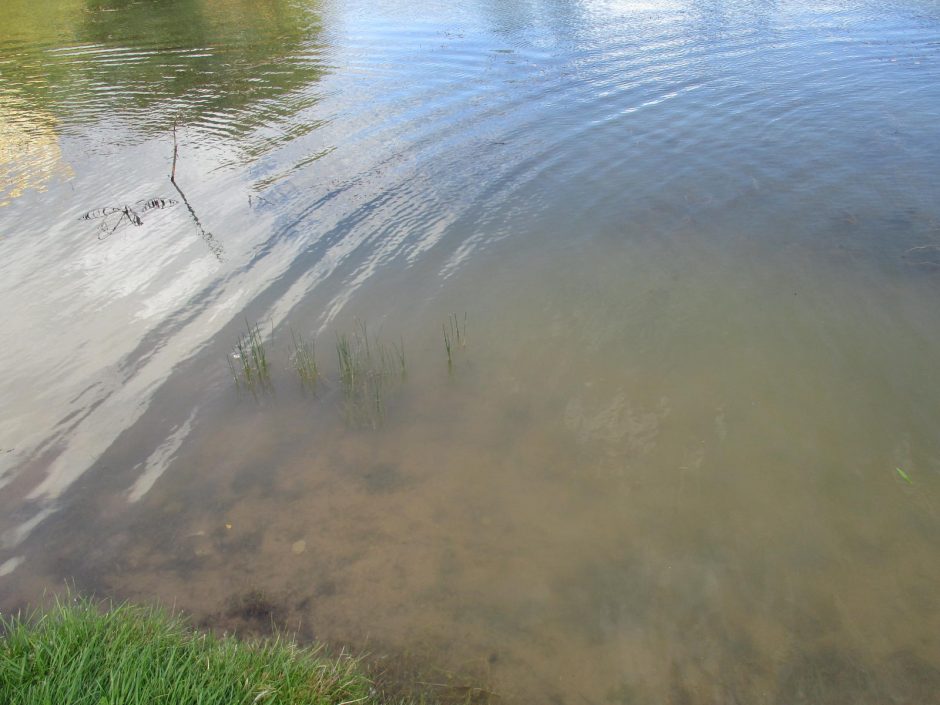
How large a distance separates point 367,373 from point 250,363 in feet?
4.27

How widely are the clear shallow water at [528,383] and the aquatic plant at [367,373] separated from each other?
18 centimetres

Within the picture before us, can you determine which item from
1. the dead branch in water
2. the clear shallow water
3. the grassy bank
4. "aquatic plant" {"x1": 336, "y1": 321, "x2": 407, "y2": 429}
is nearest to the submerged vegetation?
"aquatic plant" {"x1": 336, "y1": 321, "x2": 407, "y2": 429}

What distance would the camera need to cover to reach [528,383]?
21.2 feet

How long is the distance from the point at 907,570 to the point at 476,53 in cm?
1608

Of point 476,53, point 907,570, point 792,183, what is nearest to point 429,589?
point 907,570

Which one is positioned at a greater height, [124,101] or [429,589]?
[124,101]

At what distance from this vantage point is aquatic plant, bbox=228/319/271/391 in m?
6.60

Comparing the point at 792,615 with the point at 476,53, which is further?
the point at 476,53

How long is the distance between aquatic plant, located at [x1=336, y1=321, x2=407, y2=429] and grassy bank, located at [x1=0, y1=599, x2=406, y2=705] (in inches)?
104

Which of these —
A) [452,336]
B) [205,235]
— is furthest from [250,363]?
[205,235]

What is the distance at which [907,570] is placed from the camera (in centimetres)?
455

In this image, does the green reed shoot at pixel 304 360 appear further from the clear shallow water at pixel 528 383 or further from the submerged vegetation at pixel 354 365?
the clear shallow water at pixel 528 383

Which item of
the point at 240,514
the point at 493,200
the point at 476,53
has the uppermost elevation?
the point at 476,53

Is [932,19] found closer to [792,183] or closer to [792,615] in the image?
[792,183]
